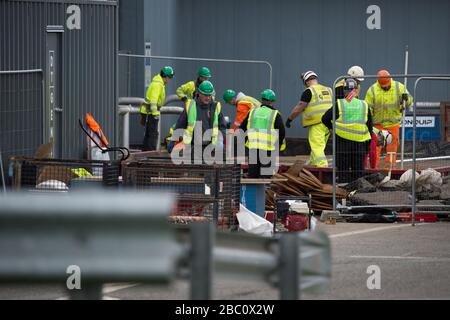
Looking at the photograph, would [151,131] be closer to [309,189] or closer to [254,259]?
[309,189]

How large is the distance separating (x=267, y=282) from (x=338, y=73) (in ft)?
75.1

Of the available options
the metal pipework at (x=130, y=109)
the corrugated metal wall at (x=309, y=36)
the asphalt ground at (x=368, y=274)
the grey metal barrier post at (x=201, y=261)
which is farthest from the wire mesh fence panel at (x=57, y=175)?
the corrugated metal wall at (x=309, y=36)

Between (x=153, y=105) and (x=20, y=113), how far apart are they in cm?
831

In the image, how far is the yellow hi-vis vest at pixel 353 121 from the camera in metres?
15.6

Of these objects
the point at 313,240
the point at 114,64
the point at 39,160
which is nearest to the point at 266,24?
the point at 114,64

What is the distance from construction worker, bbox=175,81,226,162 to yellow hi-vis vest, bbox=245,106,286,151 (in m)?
0.65

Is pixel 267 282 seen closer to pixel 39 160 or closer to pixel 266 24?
pixel 39 160

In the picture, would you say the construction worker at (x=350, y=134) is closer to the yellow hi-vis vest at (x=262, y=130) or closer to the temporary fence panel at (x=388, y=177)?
the temporary fence panel at (x=388, y=177)

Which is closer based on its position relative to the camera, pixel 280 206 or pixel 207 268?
pixel 207 268

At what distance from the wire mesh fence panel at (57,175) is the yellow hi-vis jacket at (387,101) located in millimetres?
7672

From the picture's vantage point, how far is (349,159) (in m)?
15.5

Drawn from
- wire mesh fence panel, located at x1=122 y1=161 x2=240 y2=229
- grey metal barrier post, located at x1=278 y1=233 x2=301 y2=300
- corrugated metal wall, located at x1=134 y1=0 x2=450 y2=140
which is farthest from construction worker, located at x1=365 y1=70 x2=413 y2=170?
grey metal barrier post, located at x1=278 y1=233 x2=301 y2=300

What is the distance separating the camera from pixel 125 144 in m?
20.6

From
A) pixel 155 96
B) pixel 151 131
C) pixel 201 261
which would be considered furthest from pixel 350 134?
pixel 201 261
